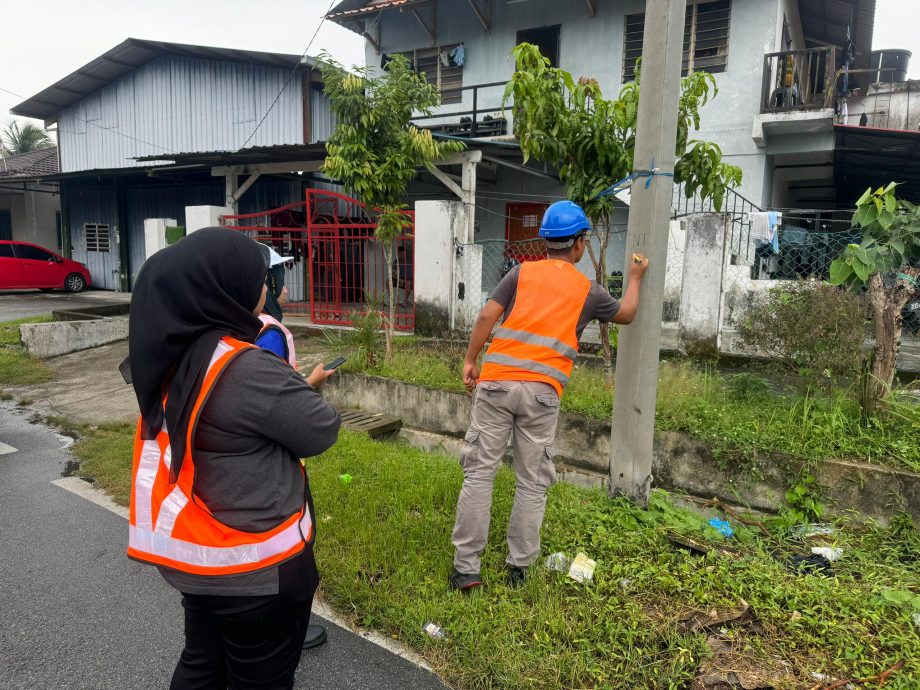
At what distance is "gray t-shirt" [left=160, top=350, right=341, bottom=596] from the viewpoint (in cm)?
160

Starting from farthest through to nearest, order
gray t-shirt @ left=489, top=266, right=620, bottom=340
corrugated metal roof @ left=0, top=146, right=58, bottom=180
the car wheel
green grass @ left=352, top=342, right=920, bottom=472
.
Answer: corrugated metal roof @ left=0, top=146, right=58, bottom=180
the car wheel
green grass @ left=352, top=342, right=920, bottom=472
gray t-shirt @ left=489, top=266, right=620, bottom=340

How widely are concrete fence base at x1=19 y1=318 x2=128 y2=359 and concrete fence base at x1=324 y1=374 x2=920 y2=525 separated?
20.8ft

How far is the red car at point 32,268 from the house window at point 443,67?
36.4 feet

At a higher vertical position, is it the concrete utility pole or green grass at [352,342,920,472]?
the concrete utility pole

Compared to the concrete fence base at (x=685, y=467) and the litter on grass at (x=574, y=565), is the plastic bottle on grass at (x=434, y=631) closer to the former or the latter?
the litter on grass at (x=574, y=565)

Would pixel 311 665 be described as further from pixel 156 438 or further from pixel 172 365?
pixel 172 365

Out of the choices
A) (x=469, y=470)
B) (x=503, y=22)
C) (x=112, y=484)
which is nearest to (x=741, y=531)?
(x=469, y=470)

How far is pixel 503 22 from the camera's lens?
1336cm

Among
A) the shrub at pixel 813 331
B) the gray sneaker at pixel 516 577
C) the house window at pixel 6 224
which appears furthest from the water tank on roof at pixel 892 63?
the house window at pixel 6 224

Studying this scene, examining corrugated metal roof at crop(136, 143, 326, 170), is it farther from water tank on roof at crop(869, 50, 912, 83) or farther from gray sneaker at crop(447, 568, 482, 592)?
water tank on roof at crop(869, 50, 912, 83)

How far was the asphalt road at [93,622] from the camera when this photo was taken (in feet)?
8.20

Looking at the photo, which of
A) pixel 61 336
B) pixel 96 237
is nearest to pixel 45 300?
pixel 96 237

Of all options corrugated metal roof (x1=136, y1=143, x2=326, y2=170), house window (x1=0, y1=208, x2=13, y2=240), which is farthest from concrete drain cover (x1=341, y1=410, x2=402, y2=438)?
house window (x1=0, y1=208, x2=13, y2=240)

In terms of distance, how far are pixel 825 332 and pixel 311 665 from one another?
12.7ft
